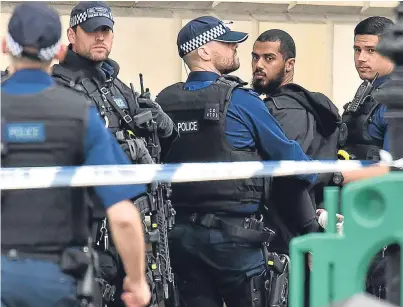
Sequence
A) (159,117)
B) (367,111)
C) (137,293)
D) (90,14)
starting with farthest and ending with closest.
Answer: (367,111) < (90,14) < (159,117) < (137,293)

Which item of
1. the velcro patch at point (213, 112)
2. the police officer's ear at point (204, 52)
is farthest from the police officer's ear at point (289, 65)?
the velcro patch at point (213, 112)

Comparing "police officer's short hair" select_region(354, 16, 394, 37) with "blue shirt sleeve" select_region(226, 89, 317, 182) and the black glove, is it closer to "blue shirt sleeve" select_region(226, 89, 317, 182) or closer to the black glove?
"blue shirt sleeve" select_region(226, 89, 317, 182)

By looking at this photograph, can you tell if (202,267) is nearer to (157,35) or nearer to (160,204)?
(160,204)

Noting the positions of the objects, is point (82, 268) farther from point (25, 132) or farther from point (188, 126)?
point (188, 126)

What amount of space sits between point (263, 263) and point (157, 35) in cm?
→ 272

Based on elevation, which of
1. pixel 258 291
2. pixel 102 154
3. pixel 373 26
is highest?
pixel 373 26

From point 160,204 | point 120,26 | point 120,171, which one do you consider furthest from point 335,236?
point 120,26

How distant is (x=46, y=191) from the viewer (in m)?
4.26

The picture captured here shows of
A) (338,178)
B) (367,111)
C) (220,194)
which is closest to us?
(220,194)

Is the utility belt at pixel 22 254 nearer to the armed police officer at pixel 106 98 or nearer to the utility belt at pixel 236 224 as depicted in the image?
the armed police officer at pixel 106 98

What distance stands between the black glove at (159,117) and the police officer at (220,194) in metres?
0.14

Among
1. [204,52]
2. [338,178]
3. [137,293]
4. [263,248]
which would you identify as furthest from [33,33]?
[338,178]

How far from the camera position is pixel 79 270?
14.3 feet

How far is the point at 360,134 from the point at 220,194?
104 centimetres
